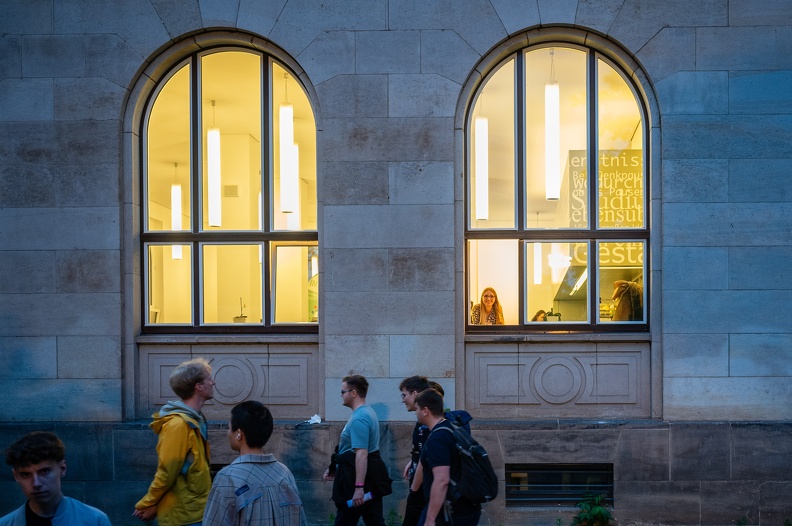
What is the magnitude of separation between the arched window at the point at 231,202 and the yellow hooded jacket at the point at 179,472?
4632 millimetres

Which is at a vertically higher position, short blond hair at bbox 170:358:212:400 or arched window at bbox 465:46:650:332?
arched window at bbox 465:46:650:332

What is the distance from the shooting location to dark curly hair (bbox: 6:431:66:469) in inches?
144

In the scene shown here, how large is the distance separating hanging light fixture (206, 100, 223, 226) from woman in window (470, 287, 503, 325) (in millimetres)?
3420

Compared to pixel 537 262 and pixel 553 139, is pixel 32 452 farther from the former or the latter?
pixel 553 139

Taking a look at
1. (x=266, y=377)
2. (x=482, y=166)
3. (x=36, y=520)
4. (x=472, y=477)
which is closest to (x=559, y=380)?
(x=482, y=166)

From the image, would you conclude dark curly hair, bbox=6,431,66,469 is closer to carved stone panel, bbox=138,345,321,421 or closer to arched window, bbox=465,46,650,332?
carved stone panel, bbox=138,345,321,421

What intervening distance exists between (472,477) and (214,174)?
594 centimetres

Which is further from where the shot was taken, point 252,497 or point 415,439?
point 415,439

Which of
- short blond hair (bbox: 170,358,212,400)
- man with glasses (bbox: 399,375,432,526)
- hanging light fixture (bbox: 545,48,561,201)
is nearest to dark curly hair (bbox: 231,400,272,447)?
short blond hair (bbox: 170,358,212,400)

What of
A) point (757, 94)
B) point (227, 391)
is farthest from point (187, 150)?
point (757, 94)

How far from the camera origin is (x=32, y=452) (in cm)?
366

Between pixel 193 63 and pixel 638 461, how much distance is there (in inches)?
287

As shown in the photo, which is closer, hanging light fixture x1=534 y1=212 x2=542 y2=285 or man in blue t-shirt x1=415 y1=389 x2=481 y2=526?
man in blue t-shirt x1=415 y1=389 x2=481 y2=526

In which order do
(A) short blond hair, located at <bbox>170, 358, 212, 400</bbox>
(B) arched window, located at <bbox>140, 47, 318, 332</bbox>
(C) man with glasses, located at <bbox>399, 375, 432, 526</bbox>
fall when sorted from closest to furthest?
(A) short blond hair, located at <bbox>170, 358, 212, 400</bbox> → (C) man with glasses, located at <bbox>399, 375, 432, 526</bbox> → (B) arched window, located at <bbox>140, 47, 318, 332</bbox>
